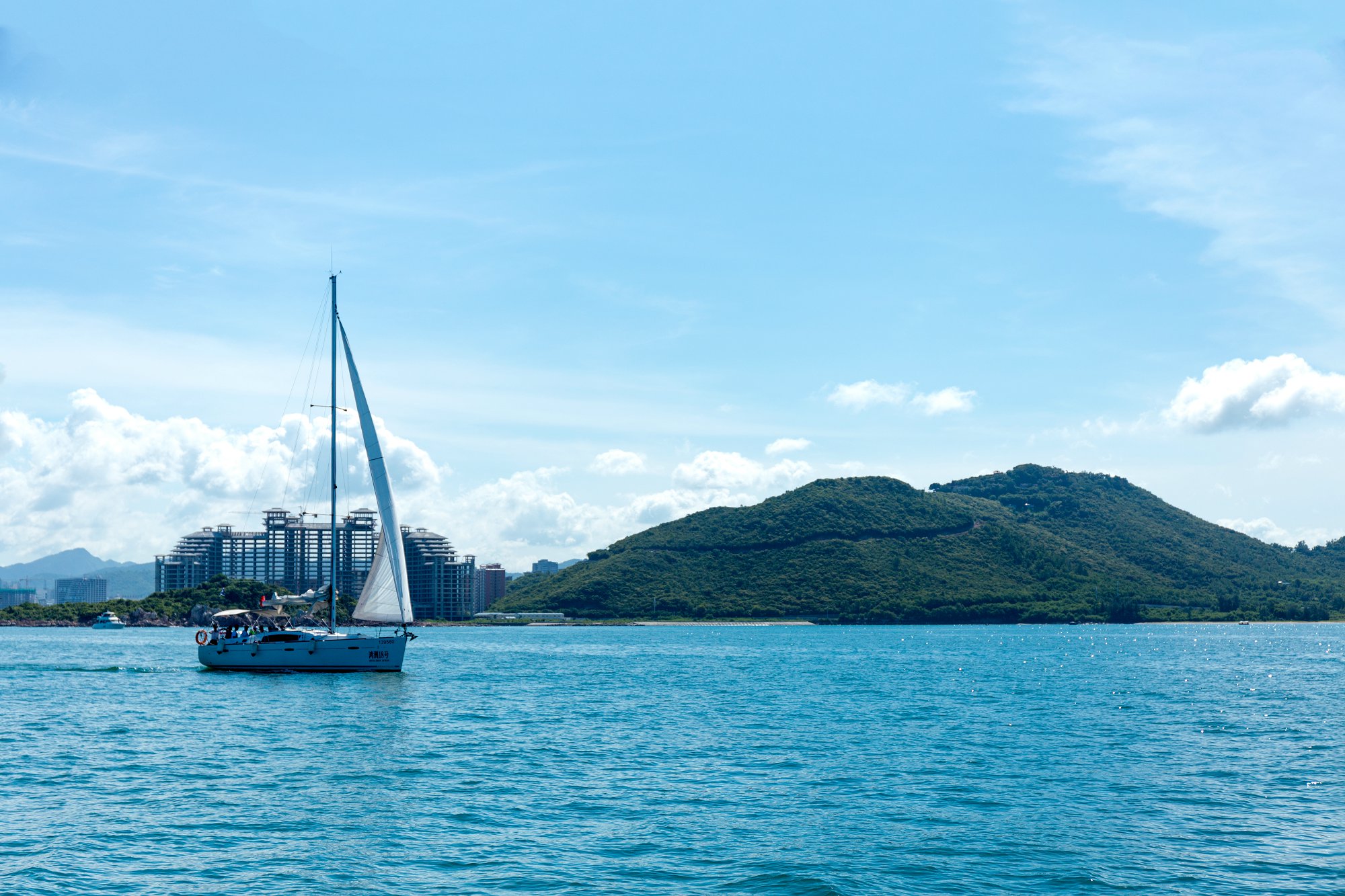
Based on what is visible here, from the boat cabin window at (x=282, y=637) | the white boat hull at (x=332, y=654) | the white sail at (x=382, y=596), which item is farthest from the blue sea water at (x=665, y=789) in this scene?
the white sail at (x=382, y=596)

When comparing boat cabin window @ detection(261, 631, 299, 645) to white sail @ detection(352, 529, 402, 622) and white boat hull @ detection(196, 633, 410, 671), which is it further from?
white sail @ detection(352, 529, 402, 622)

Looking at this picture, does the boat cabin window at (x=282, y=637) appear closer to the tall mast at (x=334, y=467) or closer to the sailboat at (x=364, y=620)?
the sailboat at (x=364, y=620)

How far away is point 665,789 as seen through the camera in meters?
35.1

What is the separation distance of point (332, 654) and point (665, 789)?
4654cm

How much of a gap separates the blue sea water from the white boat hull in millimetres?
1660

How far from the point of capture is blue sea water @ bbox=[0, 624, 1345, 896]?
2481 centimetres

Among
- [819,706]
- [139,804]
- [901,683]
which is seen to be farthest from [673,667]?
[139,804]

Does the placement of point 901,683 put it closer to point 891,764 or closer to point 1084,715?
point 1084,715

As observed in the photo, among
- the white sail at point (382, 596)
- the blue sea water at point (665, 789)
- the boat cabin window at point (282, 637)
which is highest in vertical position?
the white sail at point (382, 596)

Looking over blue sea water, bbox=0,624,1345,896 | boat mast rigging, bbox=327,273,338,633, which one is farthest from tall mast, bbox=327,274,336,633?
blue sea water, bbox=0,624,1345,896

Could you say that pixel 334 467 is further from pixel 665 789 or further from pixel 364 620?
pixel 665 789

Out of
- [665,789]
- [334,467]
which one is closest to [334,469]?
[334,467]

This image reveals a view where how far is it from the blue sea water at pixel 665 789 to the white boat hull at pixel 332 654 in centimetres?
166

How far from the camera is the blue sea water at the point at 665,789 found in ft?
81.4
